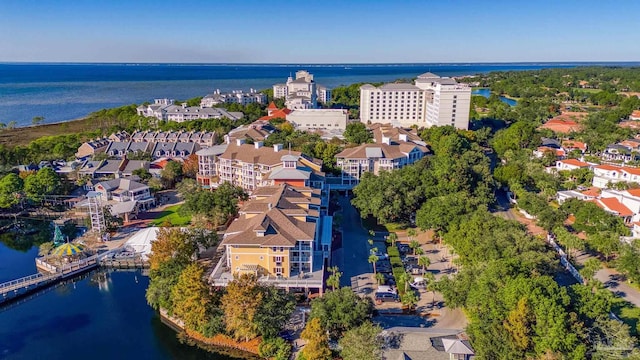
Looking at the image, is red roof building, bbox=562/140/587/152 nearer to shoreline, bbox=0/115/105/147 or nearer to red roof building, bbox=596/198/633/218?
red roof building, bbox=596/198/633/218

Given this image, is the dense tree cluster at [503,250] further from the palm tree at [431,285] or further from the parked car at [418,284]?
the parked car at [418,284]

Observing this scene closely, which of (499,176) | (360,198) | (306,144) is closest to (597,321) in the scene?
(360,198)

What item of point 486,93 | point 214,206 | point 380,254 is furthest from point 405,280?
point 486,93

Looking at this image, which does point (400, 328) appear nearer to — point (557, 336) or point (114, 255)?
point (557, 336)

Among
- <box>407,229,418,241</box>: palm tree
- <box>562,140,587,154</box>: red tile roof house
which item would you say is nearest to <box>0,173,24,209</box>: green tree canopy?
<box>407,229,418,241</box>: palm tree

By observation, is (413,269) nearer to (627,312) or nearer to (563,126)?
(627,312)

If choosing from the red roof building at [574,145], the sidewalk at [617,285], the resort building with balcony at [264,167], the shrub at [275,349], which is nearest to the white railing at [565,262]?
the sidewalk at [617,285]
